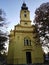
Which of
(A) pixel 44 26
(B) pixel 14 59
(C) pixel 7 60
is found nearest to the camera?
(A) pixel 44 26

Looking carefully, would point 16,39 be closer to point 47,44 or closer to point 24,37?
point 24,37

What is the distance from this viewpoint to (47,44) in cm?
2636

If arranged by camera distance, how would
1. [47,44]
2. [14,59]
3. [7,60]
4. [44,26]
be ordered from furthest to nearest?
[7,60], [14,59], [47,44], [44,26]

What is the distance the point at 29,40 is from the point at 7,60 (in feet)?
24.4

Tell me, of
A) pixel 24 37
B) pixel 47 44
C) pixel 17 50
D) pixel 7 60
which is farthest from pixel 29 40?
pixel 47 44

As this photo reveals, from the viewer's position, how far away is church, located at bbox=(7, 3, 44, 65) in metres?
38.0

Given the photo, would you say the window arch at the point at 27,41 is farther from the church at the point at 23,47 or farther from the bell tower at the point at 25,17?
the bell tower at the point at 25,17

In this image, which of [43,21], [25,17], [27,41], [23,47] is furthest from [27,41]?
[43,21]

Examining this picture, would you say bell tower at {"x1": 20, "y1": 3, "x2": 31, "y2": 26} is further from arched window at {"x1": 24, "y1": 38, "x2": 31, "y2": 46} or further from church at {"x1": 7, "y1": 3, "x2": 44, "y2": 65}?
arched window at {"x1": 24, "y1": 38, "x2": 31, "y2": 46}

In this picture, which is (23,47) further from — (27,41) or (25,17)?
(25,17)

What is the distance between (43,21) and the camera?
24.7 metres

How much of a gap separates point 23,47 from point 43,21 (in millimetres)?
15127

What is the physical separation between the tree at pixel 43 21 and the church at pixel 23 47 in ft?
37.7

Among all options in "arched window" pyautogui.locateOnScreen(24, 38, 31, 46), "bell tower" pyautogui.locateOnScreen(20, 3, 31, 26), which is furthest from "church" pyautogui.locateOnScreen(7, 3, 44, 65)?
"bell tower" pyautogui.locateOnScreen(20, 3, 31, 26)
